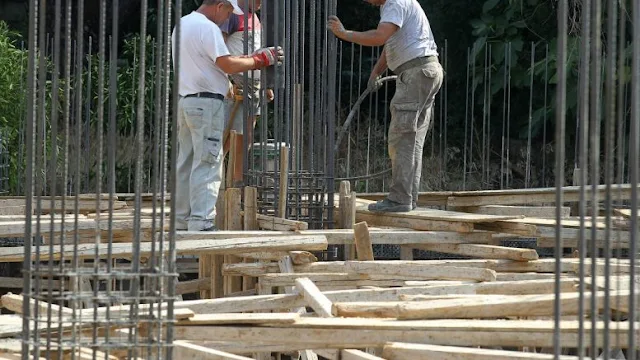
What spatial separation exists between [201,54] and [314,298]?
272cm

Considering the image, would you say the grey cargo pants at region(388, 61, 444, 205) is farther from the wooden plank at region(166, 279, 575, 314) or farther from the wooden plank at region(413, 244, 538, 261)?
the wooden plank at region(166, 279, 575, 314)

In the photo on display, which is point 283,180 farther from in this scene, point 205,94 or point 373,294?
point 373,294

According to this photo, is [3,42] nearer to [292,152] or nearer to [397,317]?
[292,152]

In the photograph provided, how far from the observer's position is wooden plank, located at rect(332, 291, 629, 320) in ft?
18.4

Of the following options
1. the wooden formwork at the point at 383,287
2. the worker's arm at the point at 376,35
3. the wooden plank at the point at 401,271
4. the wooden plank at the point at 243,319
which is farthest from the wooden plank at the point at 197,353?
the worker's arm at the point at 376,35

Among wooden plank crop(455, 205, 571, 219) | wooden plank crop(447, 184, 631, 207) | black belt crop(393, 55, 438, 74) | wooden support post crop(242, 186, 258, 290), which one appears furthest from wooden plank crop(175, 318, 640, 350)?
wooden plank crop(447, 184, 631, 207)

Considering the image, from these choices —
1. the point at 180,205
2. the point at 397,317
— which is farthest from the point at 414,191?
the point at 397,317

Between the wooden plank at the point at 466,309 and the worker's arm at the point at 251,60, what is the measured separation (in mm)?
2871

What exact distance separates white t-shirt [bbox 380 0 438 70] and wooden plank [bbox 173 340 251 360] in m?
4.10

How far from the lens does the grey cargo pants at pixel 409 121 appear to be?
8938 mm

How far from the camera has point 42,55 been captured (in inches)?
187

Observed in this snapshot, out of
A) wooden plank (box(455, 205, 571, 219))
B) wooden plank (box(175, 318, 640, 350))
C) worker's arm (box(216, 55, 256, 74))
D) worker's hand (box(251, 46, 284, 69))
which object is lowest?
wooden plank (box(175, 318, 640, 350))

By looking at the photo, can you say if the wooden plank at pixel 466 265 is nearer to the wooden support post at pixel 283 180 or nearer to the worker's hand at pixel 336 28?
the wooden support post at pixel 283 180

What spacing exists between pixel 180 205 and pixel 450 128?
29.6ft
